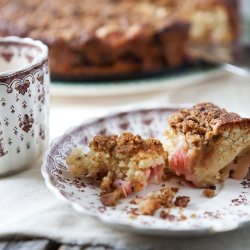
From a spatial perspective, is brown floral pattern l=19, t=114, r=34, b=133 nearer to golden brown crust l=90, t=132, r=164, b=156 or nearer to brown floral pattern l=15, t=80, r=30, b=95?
brown floral pattern l=15, t=80, r=30, b=95

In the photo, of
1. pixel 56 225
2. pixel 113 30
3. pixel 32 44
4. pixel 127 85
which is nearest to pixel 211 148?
pixel 56 225

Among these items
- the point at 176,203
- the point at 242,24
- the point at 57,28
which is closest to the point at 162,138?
the point at 176,203

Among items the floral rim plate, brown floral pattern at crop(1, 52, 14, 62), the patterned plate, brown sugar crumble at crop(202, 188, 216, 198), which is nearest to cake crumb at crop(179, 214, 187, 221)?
the patterned plate

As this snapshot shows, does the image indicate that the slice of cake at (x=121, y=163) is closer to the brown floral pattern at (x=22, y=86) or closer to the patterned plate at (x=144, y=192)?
the patterned plate at (x=144, y=192)

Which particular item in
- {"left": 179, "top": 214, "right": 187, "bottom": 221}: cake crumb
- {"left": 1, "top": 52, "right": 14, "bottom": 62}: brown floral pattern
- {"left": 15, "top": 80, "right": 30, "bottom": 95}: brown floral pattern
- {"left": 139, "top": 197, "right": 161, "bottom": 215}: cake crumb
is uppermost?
{"left": 1, "top": 52, "right": 14, "bottom": 62}: brown floral pattern

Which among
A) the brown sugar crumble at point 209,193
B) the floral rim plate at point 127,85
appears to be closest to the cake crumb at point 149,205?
the brown sugar crumble at point 209,193

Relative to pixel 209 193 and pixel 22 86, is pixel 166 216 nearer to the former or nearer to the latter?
pixel 209 193
